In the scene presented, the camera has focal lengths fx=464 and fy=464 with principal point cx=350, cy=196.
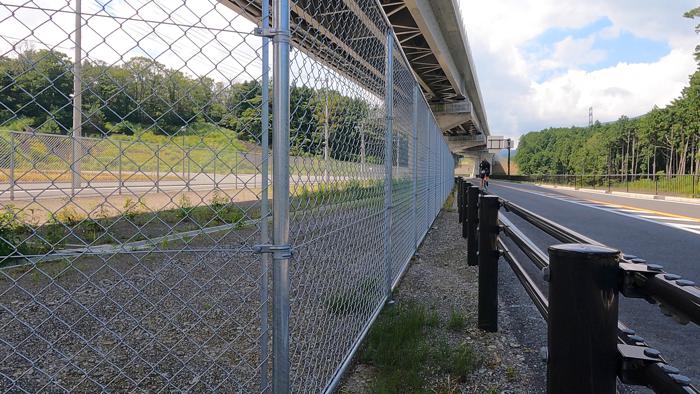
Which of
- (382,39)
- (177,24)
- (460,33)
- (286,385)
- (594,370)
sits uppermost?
(460,33)

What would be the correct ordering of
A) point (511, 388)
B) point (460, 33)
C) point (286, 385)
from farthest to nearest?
point (460, 33) → point (511, 388) → point (286, 385)

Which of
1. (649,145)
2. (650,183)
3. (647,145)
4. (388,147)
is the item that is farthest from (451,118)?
(647,145)

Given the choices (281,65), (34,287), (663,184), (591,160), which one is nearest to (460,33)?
(663,184)

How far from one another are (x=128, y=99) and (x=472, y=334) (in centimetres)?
295

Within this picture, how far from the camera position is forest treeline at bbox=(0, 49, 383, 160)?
1.76 meters

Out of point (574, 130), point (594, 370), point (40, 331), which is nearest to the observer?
point (594, 370)

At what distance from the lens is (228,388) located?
9.45 feet

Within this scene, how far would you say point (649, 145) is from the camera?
182 ft

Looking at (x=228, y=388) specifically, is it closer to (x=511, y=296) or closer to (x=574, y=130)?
(x=511, y=296)

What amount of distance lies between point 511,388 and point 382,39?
274cm

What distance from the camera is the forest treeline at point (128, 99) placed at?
1764mm

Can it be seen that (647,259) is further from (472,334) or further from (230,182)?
(230,182)

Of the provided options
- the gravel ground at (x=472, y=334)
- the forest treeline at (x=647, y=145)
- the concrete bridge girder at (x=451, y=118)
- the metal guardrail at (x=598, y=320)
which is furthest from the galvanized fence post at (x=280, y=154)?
the forest treeline at (x=647, y=145)

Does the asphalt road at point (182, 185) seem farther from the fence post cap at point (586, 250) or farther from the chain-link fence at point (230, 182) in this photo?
the fence post cap at point (586, 250)
